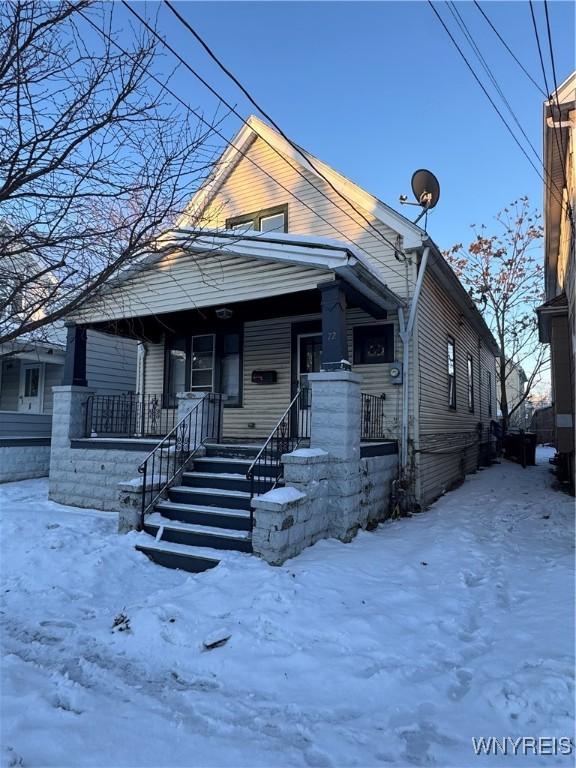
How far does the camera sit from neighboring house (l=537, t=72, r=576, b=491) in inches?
307

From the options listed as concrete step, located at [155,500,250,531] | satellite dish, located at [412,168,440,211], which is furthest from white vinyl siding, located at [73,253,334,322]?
satellite dish, located at [412,168,440,211]

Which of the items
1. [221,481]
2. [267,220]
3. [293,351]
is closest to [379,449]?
[221,481]

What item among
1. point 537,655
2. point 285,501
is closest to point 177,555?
point 285,501

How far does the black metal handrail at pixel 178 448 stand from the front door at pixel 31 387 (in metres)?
9.19

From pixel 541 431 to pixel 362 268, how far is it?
2258 centimetres

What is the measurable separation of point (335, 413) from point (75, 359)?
530 cm

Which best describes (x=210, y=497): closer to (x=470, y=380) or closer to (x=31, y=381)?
(x=470, y=380)

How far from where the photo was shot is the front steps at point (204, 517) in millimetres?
5520

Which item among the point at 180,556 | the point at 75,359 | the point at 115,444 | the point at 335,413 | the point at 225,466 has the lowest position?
the point at 180,556

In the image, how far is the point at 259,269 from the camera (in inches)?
296

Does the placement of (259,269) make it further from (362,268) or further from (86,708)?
Answer: (86,708)

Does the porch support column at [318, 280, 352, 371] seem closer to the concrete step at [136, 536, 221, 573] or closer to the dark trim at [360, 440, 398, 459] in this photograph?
the dark trim at [360, 440, 398, 459]

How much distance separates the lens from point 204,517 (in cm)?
611

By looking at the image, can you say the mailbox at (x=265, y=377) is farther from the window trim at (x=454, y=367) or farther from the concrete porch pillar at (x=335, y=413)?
the window trim at (x=454, y=367)
